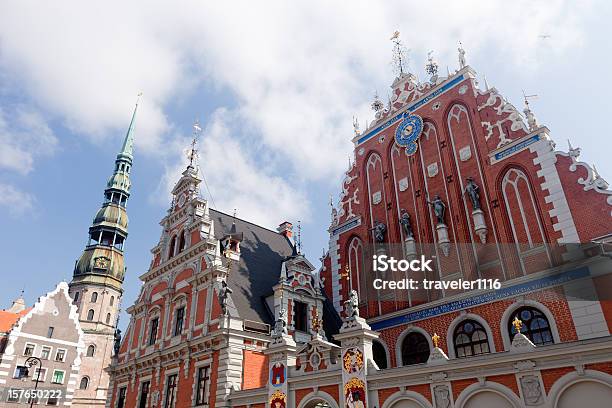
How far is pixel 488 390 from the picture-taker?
444 inches

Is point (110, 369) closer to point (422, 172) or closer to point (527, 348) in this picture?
point (422, 172)

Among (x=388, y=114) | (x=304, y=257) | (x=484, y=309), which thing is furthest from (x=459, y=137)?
(x=304, y=257)

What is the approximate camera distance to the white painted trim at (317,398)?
14.4 metres

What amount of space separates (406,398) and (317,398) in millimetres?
3483

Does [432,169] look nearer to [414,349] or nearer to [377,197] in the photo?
[377,197]

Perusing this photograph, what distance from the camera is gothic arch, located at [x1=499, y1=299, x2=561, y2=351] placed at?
14.2m

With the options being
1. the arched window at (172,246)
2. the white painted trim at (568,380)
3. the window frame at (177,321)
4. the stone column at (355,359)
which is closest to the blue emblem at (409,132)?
the stone column at (355,359)

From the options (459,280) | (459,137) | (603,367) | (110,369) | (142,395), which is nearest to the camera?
(603,367)

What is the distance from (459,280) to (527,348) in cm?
637

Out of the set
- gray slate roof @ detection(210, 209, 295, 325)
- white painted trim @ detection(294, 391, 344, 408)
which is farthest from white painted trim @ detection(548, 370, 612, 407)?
gray slate roof @ detection(210, 209, 295, 325)

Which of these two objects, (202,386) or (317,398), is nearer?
(317,398)

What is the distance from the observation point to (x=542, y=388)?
34.6ft

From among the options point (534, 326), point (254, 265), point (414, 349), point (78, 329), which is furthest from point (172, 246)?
point (78, 329)

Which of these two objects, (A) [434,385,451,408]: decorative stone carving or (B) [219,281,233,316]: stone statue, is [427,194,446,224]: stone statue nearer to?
(A) [434,385,451,408]: decorative stone carving
